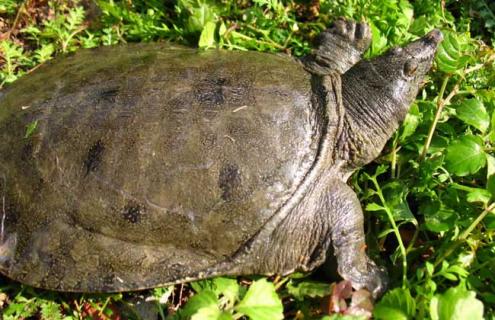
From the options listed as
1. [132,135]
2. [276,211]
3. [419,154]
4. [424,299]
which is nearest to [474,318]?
[424,299]

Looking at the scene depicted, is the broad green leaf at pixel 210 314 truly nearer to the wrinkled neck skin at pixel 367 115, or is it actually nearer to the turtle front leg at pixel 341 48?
the wrinkled neck skin at pixel 367 115

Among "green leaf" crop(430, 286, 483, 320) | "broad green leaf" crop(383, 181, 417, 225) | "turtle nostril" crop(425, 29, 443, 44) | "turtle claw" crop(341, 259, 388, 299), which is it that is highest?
"turtle nostril" crop(425, 29, 443, 44)

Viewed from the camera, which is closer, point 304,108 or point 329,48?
point 304,108

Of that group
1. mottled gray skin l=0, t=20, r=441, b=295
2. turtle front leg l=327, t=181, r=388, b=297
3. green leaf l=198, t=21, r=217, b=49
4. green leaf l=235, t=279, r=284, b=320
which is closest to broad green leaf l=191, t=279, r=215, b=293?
mottled gray skin l=0, t=20, r=441, b=295

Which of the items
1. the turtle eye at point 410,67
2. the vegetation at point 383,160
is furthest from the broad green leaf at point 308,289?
the turtle eye at point 410,67

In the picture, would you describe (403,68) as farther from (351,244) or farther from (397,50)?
(351,244)

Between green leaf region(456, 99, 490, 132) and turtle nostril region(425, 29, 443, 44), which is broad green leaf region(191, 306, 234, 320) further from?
turtle nostril region(425, 29, 443, 44)

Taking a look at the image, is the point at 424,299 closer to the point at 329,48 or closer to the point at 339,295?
the point at 339,295
